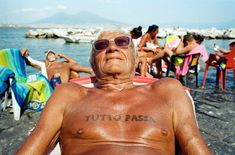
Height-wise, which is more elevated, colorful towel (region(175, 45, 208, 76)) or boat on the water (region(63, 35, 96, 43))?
colorful towel (region(175, 45, 208, 76))

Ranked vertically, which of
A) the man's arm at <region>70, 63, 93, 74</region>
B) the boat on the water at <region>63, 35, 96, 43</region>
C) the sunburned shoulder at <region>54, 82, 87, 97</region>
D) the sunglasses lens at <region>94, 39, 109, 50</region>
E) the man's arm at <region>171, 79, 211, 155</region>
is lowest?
the boat on the water at <region>63, 35, 96, 43</region>

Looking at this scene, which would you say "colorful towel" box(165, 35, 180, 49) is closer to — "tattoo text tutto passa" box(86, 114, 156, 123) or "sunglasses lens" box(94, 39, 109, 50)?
"sunglasses lens" box(94, 39, 109, 50)

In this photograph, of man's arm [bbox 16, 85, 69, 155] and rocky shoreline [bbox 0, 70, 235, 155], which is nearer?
man's arm [bbox 16, 85, 69, 155]

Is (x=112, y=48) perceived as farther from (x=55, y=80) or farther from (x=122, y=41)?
(x=55, y=80)

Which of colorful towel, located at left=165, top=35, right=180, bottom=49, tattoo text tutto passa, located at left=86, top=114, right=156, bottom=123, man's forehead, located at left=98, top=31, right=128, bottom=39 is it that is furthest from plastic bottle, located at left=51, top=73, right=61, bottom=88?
colorful towel, located at left=165, top=35, right=180, bottom=49

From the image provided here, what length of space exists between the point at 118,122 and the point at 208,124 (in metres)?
2.86

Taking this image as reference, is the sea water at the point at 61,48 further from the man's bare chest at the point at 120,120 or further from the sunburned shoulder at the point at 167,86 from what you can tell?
the man's bare chest at the point at 120,120

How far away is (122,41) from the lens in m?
2.85

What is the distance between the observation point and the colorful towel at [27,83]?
215 inches

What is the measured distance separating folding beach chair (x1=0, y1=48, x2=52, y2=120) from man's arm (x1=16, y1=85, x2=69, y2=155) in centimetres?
299

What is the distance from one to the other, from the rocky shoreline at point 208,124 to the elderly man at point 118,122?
1.59 meters

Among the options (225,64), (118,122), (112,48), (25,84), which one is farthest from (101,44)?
(225,64)

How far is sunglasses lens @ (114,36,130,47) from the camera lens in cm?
283

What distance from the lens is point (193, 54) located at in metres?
7.92
